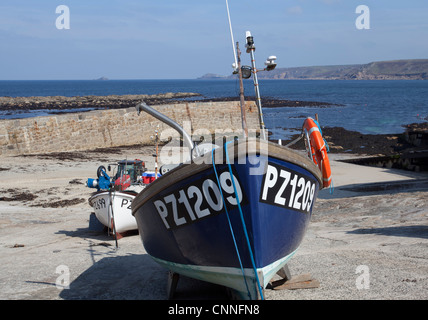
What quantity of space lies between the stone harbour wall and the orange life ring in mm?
11189

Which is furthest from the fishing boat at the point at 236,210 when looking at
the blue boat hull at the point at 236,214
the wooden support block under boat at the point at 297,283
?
the wooden support block under boat at the point at 297,283

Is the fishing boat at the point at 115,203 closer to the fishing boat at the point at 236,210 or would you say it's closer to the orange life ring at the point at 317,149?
the orange life ring at the point at 317,149

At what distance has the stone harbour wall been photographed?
2239 cm

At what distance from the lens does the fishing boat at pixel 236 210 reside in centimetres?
505

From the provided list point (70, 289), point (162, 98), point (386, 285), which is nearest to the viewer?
point (386, 285)

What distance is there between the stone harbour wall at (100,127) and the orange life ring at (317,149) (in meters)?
11.2

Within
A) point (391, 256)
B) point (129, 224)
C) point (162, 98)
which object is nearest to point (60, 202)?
point (129, 224)

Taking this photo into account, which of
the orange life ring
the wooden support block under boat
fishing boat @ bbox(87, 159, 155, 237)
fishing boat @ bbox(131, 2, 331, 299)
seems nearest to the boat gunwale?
fishing boat @ bbox(131, 2, 331, 299)

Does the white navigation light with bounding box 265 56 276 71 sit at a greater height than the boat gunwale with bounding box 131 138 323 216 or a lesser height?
greater

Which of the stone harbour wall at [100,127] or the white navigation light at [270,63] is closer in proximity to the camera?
the white navigation light at [270,63]

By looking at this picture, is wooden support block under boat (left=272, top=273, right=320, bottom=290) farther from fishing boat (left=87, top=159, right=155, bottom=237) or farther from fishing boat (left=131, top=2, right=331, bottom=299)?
fishing boat (left=87, top=159, right=155, bottom=237)

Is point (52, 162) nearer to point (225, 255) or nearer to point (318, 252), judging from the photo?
point (318, 252)

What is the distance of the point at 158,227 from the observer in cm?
593
